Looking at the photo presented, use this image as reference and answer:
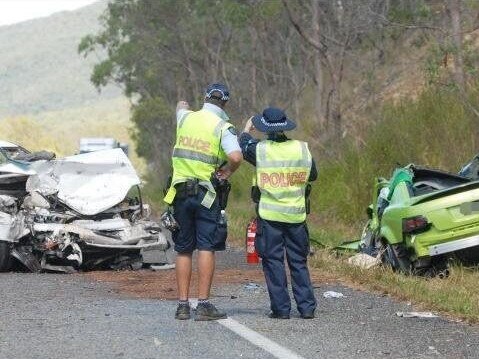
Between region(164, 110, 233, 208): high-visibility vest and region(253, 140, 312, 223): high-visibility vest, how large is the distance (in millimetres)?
365

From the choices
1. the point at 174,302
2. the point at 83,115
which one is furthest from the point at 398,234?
the point at 83,115

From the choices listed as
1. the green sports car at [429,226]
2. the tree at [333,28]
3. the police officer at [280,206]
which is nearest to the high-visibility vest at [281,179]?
the police officer at [280,206]

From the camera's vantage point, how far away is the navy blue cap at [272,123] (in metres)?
10.5

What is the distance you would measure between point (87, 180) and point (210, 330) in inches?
236

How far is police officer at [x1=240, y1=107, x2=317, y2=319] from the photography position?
1046 centimetres

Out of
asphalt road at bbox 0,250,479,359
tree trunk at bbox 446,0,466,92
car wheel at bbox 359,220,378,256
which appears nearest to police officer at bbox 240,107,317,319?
asphalt road at bbox 0,250,479,359

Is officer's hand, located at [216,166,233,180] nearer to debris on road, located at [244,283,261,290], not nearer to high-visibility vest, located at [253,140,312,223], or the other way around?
high-visibility vest, located at [253,140,312,223]

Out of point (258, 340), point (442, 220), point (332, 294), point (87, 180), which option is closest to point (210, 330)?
point (258, 340)

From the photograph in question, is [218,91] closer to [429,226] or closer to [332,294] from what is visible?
[332,294]

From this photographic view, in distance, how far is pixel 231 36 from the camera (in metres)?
51.4

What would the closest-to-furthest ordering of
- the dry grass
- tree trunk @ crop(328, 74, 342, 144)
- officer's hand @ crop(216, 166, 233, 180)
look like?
1. officer's hand @ crop(216, 166, 233, 180)
2. the dry grass
3. tree trunk @ crop(328, 74, 342, 144)

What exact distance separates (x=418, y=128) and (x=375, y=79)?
25.6 meters

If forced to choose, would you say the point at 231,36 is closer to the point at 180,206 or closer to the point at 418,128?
the point at 418,128

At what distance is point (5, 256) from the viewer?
14.7 meters
